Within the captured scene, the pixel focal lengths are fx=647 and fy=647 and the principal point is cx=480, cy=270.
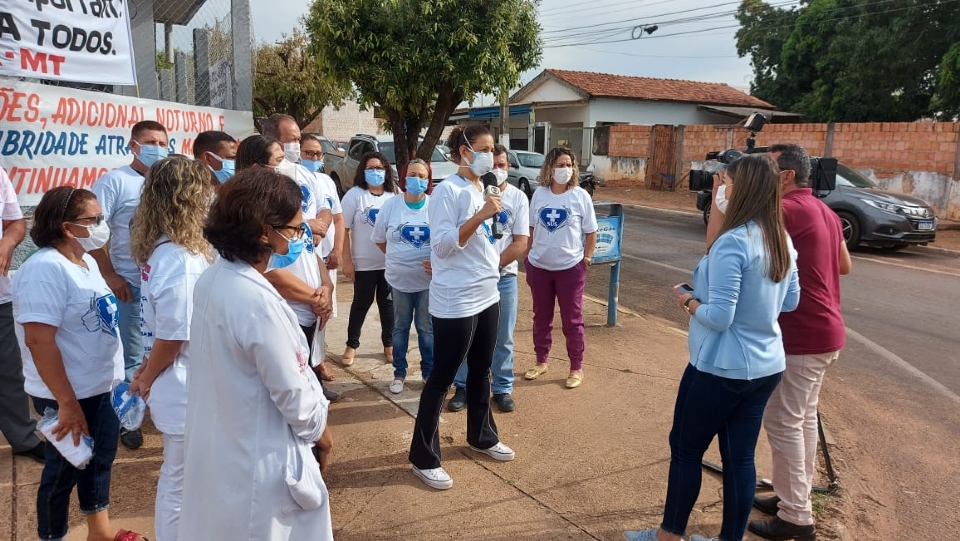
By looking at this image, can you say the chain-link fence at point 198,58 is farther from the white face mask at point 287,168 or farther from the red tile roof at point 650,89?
the red tile roof at point 650,89

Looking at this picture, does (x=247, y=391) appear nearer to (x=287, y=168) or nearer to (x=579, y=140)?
(x=287, y=168)

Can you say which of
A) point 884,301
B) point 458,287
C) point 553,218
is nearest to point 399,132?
point 553,218

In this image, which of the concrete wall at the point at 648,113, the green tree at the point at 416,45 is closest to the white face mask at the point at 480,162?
the green tree at the point at 416,45

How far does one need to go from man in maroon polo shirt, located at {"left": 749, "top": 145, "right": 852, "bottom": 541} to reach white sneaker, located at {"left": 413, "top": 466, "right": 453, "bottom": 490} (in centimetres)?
153

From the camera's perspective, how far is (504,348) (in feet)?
14.4

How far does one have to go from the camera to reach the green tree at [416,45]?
8672mm

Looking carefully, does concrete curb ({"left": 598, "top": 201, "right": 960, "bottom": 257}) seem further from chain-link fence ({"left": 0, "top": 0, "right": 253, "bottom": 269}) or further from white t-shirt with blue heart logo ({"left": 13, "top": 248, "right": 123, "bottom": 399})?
white t-shirt with blue heart logo ({"left": 13, "top": 248, "right": 123, "bottom": 399})

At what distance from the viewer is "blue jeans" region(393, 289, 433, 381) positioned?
4637 millimetres

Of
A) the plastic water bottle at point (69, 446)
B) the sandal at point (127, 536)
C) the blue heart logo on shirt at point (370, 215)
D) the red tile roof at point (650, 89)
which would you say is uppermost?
the red tile roof at point (650, 89)

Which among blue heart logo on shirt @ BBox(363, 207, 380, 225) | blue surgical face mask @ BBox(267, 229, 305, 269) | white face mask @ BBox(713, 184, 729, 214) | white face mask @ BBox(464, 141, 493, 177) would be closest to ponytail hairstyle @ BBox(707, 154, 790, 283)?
white face mask @ BBox(713, 184, 729, 214)

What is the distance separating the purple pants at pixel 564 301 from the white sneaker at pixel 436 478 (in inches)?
69.0

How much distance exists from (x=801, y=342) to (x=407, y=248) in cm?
262

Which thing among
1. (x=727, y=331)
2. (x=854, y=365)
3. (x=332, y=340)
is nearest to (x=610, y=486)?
(x=727, y=331)

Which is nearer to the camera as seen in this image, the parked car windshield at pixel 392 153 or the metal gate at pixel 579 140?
the parked car windshield at pixel 392 153
